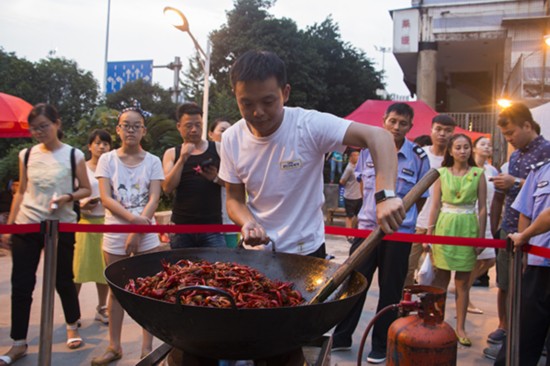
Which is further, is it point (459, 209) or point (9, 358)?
point (459, 209)

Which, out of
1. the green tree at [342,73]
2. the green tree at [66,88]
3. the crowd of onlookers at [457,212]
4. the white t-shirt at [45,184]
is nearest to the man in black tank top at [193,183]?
the white t-shirt at [45,184]

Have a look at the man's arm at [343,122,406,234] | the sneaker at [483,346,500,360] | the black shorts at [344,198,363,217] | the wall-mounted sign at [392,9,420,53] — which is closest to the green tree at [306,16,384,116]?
the wall-mounted sign at [392,9,420,53]

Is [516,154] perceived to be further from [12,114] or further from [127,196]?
[12,114]

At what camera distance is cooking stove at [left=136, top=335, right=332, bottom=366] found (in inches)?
77.8

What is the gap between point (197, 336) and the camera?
5.44 ft

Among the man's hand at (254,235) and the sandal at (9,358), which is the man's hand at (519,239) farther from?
the sandal at (9,358)

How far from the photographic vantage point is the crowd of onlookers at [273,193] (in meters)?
2.39

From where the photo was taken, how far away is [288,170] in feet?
7.97

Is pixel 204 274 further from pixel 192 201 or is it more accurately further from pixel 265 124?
pixel 192 201

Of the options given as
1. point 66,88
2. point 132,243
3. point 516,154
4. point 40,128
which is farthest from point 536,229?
point 66,88

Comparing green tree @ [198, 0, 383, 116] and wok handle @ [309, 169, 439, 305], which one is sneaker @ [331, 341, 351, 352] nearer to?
wok handle @ [309, 169, 439, 305]

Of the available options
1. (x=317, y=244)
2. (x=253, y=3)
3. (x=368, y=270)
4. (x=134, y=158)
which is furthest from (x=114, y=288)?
(x=253, y=3)

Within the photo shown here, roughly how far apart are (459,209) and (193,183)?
2.56 m

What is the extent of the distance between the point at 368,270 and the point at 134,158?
2170 mm
